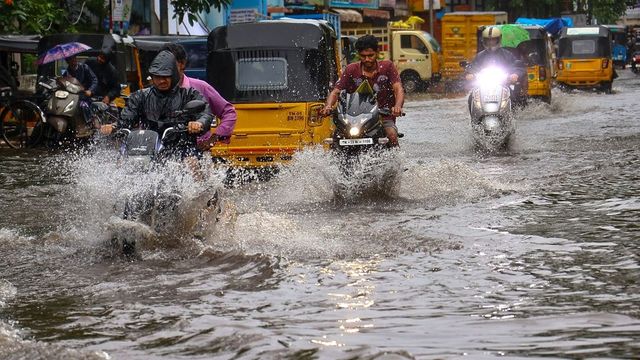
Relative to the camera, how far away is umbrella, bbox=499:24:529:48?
29.5 meters

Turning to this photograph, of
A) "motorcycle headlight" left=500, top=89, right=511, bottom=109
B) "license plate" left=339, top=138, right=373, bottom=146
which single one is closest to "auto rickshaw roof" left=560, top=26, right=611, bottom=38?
"motorcycle headlight" left=500, top=89, right=511, bottom=109

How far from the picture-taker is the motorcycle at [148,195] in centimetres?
845

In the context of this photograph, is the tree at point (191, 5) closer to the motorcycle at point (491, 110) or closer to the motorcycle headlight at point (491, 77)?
the motorcycle headlight at point (491, 77)

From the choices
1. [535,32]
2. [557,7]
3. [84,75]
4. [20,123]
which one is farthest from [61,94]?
[557,7]

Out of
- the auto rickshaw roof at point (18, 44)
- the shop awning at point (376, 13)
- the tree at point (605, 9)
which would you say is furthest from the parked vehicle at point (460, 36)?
the auto rickshaw roof at point (18, 44)

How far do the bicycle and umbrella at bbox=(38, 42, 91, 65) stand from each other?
81 centimetres

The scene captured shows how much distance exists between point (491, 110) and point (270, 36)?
10.4ft

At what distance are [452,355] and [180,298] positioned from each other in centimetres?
213

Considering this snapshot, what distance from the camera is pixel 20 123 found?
68.3 feet

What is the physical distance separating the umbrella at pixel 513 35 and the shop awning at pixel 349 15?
58.4 ft

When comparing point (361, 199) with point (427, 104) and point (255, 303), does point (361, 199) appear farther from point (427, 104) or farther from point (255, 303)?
point (427, 104)

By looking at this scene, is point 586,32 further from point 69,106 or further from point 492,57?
point 69,106

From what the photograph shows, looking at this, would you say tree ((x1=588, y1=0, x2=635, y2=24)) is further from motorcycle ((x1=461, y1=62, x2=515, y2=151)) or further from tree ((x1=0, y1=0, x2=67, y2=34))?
motorcycle ((x1=461, y1=62, x2=515, y2=151))

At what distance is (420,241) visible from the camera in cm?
909
